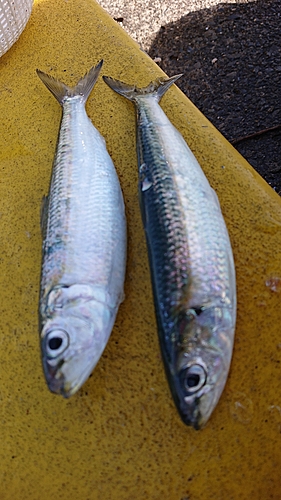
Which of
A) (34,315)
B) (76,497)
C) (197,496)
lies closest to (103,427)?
(76,497)

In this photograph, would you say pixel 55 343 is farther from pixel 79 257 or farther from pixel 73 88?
pixel 73 88

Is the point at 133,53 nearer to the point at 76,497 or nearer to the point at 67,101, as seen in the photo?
the point at 67,101

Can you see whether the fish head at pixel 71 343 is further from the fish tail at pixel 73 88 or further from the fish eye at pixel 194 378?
the fish tail at pixel 73 88

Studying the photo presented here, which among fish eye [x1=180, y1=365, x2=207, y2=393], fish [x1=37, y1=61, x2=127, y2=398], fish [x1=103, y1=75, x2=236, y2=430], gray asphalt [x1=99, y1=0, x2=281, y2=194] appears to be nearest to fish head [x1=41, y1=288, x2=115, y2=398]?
fish [x1=37, y1=61, x2=127, y2=398]

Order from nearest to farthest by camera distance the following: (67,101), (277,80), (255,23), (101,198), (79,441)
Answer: (79,441), (101,198), (67,101), (277,80), (255,23)

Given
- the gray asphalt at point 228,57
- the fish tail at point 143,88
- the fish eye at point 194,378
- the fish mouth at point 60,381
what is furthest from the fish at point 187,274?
the gray asphalt at point 228,57

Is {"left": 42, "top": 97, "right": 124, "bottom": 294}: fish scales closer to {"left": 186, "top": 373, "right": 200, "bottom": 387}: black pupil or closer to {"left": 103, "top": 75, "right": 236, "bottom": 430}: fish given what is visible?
{"left": 103, "top": 75, "right": 236, "bottom": 430}: fish
